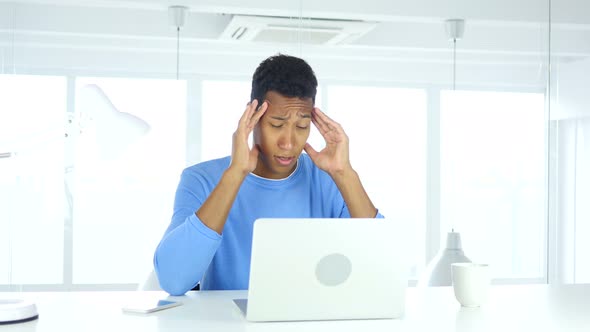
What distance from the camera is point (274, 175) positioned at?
2369 mm

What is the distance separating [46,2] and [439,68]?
7.12ft

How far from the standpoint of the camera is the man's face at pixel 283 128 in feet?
7.38

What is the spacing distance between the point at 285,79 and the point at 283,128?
0.16 meters

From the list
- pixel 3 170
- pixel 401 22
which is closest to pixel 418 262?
pixel 401 22

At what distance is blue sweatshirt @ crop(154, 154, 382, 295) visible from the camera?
1.95 metres

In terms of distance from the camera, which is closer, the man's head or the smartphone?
the smartphone

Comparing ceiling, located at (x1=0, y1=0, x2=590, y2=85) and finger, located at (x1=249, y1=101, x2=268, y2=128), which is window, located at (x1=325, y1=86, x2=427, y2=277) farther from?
finger, located at (x1=249, y1=101, x2=268, y2=128)

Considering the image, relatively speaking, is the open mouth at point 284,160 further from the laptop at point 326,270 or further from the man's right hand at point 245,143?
the laptop at point 326,270

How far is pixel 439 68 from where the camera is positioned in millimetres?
4078

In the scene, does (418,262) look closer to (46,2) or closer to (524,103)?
(524,103)

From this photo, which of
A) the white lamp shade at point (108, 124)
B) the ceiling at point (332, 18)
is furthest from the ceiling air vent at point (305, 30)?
the white lamp shade at point (108, 124)

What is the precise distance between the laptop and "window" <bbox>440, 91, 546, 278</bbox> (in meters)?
2.51

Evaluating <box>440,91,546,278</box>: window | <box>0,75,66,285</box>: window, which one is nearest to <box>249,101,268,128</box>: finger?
<box>0,75,66,285</box>: window

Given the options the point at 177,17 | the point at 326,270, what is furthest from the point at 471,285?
the point at 177,17
